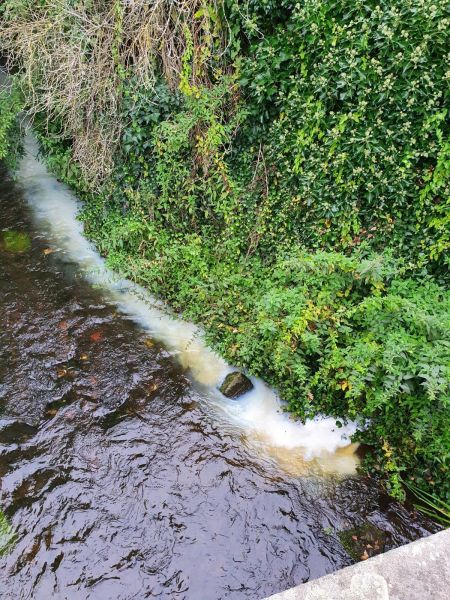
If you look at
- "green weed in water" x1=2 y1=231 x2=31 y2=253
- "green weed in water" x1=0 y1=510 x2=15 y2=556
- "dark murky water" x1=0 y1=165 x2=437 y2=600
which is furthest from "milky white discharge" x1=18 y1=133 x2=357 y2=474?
"green weed in water" x1=0 y1=510 x2=15 y2=556

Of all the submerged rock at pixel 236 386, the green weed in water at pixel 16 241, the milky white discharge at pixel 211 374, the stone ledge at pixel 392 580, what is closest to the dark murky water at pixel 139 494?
the milky white discharge at pixel 211 374

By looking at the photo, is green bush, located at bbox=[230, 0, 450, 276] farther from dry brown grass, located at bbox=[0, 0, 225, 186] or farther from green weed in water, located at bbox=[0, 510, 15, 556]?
green weed in water, located at bbox=[0, 510, 15, 556]

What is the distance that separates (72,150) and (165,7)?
2.83m

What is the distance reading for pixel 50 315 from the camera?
22.1ft

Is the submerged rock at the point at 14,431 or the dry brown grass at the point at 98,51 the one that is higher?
the dry brown grass at the point at 98,51

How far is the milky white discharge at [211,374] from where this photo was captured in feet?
17.4

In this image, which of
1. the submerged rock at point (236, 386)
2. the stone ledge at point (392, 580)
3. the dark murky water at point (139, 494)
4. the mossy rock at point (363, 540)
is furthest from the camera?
the submerged rock at point (236, 386)

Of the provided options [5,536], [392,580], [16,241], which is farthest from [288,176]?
[5,536]

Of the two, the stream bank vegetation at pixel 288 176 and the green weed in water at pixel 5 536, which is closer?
the green weed in water at pixel 5 536

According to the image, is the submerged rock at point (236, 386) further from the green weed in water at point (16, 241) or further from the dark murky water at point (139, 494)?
the green weed in water at point (16, 241)

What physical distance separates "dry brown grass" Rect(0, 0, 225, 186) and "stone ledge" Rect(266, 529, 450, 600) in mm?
5894

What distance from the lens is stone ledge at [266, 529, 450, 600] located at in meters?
2.31

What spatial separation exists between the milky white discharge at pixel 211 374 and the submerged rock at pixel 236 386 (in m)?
0.07

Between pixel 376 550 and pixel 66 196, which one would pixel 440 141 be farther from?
pixel 66 196
